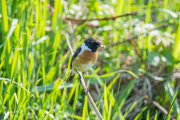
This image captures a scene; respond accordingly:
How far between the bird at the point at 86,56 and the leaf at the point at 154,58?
0.87 metres

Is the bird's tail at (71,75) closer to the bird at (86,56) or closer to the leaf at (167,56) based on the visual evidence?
the bird at (86,56)

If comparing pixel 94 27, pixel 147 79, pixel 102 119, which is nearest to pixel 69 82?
pixel 102 119

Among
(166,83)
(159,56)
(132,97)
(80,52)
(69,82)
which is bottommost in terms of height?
(132,97)

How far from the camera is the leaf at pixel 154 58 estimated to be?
271cm

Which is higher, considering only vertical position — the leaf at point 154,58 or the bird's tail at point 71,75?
the leaf at point 154,58

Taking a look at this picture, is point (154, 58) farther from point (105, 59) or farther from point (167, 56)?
point (105, 59)

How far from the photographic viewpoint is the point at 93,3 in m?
3.00

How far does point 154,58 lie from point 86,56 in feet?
3.45

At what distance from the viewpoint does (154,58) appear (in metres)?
2.76

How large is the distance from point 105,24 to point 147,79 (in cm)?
111

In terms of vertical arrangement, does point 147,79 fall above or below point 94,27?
below

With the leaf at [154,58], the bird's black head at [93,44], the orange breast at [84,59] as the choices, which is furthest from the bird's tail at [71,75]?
the leaf at [154,58]

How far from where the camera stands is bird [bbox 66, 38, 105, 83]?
222 cm

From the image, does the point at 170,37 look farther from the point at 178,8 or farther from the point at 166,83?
the point at 178,8
